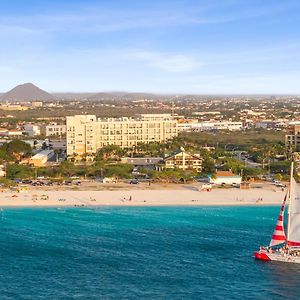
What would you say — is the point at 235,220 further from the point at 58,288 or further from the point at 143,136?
the point at 143,136

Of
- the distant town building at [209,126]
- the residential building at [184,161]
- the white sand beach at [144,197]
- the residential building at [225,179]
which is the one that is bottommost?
the white sand beach at [144,197]

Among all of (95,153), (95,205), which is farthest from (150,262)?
(95,153)

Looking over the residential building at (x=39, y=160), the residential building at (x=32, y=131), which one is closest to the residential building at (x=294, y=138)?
the residential building at (x=39, y=160)

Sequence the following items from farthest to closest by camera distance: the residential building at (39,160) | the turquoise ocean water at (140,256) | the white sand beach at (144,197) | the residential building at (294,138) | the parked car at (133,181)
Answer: the residential building at (294,138) → the residential building at (39,160) → the parked car at (133,181) → the white sand beach at (144,197) → the turquoise ocean water at (140,256)

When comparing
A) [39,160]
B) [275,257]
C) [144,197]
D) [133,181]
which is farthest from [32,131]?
[275,257]

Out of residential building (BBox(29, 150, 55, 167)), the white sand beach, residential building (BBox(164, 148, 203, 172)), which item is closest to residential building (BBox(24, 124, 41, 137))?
residential building (BBox(29, 150, 55, 167))

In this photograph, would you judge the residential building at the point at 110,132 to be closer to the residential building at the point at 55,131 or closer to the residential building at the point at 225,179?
the residential building at the point at 225,179
